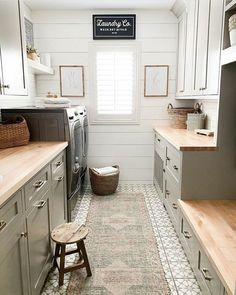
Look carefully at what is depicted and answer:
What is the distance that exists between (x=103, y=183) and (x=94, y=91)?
4.46 feet

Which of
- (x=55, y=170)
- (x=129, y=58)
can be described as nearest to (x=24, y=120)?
(x=55, y=170)

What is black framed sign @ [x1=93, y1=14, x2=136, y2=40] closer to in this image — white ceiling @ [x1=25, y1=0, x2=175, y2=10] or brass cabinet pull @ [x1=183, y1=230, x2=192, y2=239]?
white ceiling @ [x1=25, y1=0, x2=175, y2=10]

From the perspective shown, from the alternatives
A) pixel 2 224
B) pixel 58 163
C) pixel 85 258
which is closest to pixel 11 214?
pixel 2 224

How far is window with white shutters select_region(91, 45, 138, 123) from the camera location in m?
3.71

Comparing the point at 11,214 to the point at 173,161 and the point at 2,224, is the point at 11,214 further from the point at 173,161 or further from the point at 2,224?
the point at 173,161

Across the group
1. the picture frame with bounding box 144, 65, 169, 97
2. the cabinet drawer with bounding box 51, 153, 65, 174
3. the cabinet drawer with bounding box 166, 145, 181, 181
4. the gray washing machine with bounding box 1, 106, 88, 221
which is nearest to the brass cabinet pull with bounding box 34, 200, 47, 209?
the cabinet drawer with bounding box 51, 153, 65, 174

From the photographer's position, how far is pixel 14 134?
2.24m

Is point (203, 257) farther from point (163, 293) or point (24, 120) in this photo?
point (24, 120)

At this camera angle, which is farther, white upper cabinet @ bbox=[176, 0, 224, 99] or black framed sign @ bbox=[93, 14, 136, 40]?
black framed sign @ bbox=[93, 14, 136, 40]

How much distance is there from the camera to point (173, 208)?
259 centimetres

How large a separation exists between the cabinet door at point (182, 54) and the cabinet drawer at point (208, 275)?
2243 mm

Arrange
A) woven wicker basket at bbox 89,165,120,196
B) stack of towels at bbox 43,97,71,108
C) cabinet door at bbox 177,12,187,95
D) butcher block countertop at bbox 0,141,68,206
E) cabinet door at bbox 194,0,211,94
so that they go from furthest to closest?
1. woven wicker basket at bbox 89,165,120,196
2. cabinet door at bbox 177,12,187,95
3. stack of towels at bbox 43,97,71,108
4. cabinet door at bbox 194,0,211,94
5. butcher block countertop at bbox 0,141,68,206

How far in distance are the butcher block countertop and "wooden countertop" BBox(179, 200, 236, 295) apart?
3.59 feet

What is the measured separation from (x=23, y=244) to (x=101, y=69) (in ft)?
9.52
